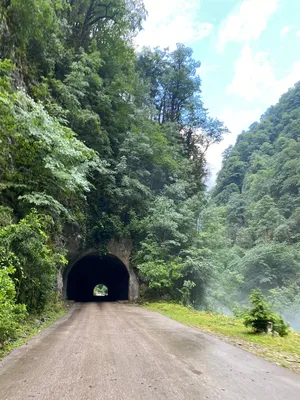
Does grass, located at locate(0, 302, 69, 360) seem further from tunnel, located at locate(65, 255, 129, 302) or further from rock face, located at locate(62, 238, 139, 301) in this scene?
tunnel, located at locate(65, 255, 129, 302)

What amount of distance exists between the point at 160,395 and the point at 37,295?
6.85 meters

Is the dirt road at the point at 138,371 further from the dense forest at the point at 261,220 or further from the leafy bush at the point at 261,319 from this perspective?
the dense forest at the point at 261,220

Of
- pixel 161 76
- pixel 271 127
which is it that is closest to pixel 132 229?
pixel 161 76

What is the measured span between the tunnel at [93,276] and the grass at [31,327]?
9.39 m

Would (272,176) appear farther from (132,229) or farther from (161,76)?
(132,229)

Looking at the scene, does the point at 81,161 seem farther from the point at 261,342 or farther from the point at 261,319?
the point at 261,342

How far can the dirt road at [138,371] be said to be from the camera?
333cm

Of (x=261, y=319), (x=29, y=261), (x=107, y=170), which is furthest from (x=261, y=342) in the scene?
(x=107, y=170)

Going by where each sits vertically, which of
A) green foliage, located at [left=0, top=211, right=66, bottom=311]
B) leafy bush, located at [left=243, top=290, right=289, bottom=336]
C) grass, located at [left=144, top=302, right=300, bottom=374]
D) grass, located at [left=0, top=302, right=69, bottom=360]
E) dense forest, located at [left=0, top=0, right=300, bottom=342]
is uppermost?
dense forest, located at [left=0, top=0, right=300, bottom=342]

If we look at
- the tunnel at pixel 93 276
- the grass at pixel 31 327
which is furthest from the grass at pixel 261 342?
the tunnel at pixel 93 276

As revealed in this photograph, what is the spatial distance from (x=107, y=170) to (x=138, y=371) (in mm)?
12816

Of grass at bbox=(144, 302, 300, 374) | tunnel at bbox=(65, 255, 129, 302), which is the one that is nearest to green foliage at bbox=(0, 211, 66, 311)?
grass at bbox=(144, 302, 300, 374)

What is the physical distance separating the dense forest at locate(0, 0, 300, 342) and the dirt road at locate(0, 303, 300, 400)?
1290mm

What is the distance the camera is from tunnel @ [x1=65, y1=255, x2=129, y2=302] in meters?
22.2
